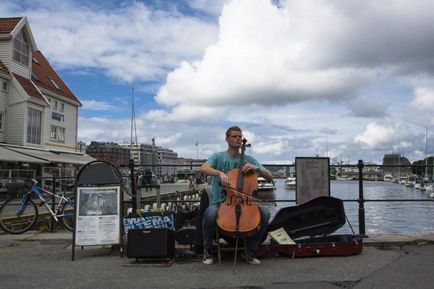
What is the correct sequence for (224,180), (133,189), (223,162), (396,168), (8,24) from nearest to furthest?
(224,180), (223,162), (133,189), (396,168), (8,24)

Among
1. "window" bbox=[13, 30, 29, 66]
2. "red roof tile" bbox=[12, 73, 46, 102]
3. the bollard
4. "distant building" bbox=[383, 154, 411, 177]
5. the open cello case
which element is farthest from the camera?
"window" bbox=[13, 30, 29, 66]

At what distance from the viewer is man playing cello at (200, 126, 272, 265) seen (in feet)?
21.2

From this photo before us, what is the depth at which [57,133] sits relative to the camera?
4672cm

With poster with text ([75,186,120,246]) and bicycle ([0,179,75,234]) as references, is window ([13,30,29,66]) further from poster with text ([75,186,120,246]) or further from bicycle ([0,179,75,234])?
poster with text ([75,186,120,246])

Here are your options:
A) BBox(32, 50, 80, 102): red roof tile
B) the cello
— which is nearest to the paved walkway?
the cello

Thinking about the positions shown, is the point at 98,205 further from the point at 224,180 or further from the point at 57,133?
the point at 57,133

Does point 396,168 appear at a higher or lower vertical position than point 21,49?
lower

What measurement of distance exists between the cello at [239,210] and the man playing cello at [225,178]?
0.10m

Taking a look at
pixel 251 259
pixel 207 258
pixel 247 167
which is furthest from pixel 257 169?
pixel 207 258

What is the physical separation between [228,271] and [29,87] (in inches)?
1429

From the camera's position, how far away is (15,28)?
3772cm

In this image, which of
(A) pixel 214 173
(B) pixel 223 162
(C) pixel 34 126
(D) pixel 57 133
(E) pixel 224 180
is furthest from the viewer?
(D) pixel 57 133

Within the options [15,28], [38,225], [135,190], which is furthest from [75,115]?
[135,190]

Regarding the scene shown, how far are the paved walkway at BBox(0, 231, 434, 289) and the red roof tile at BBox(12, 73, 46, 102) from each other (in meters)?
32.8
